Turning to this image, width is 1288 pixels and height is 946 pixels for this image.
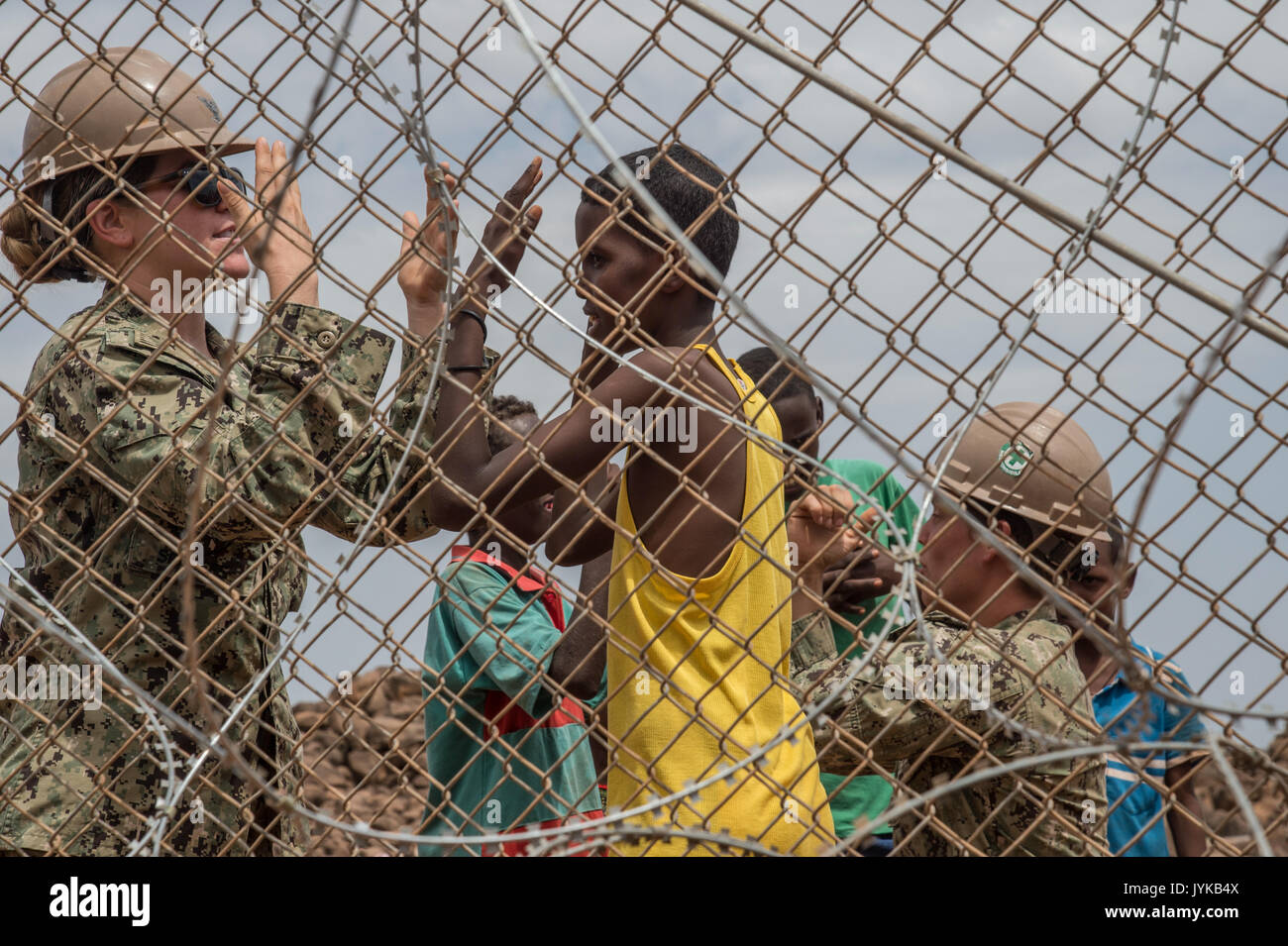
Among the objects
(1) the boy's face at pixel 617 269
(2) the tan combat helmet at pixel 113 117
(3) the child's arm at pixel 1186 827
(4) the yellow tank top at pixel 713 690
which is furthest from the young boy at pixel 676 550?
(3) the child's arm at pixel 1186 827

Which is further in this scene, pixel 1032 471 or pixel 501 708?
pixel 501 708

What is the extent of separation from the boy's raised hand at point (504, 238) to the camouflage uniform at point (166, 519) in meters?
0.19

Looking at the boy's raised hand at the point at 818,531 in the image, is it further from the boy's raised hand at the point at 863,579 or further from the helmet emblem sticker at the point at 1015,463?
the helmet emblem sticker at the point at 1015,463

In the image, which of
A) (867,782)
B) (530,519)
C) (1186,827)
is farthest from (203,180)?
(1186,827)

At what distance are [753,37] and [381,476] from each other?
4.41ft

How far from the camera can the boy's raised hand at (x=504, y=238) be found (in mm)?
2584

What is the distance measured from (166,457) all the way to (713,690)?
123cm

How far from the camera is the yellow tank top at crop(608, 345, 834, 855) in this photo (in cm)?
259

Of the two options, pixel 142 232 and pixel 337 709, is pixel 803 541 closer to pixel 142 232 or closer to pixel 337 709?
pixel 337 709

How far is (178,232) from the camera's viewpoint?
281 centimetres

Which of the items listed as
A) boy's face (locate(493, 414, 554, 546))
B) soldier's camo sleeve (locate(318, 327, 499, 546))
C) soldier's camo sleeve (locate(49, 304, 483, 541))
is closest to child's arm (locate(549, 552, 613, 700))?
soldier's camo sleeve (locate(318, 327, 499, 546))

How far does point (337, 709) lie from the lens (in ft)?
8.57

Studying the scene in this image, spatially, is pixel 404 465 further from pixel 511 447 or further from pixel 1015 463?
pixel 1015 463
